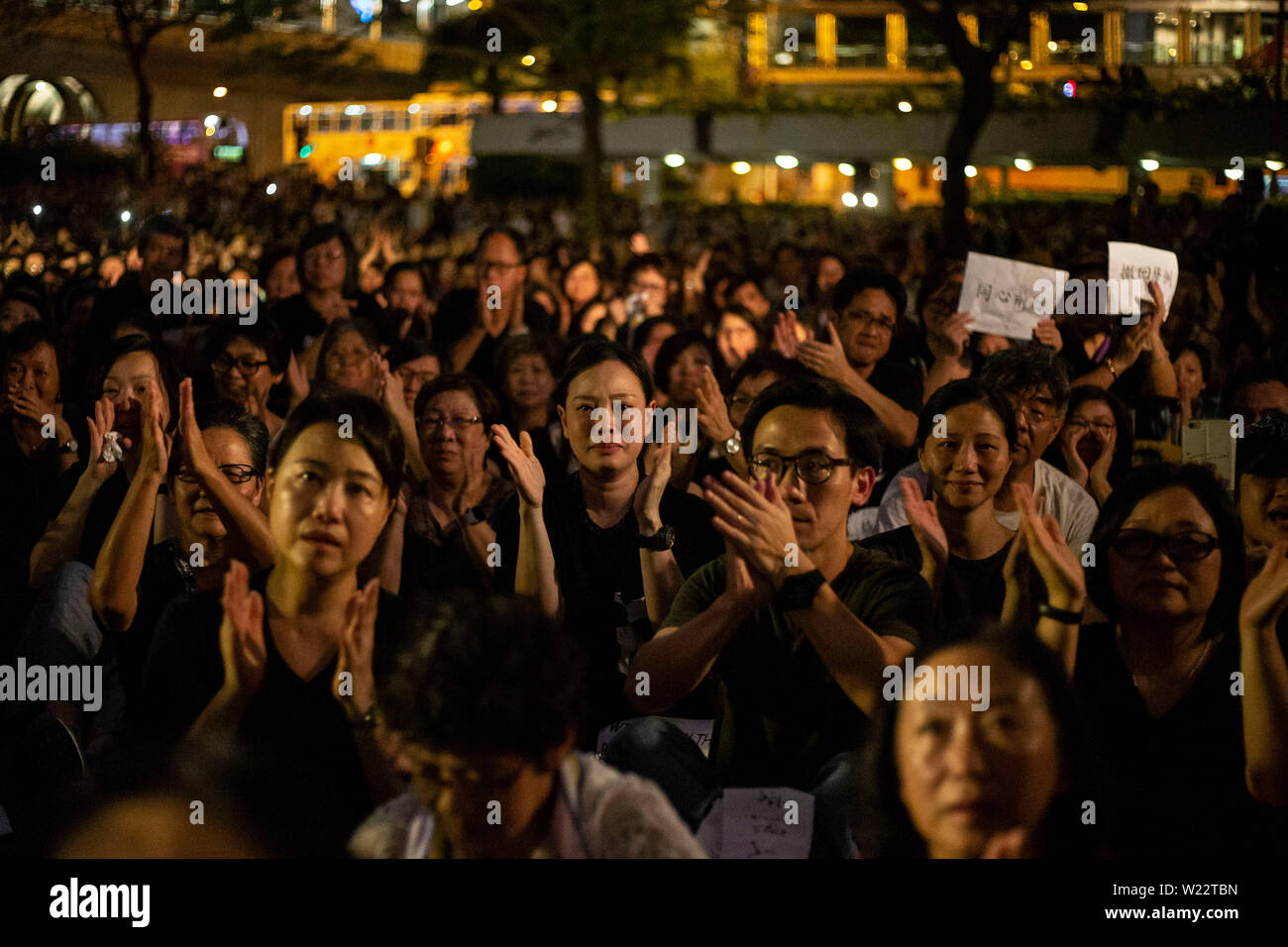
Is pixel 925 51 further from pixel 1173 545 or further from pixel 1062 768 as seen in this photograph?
pixel 1062 768

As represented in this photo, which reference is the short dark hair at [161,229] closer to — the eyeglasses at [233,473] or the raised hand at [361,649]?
the eyeglasses at [233,473]

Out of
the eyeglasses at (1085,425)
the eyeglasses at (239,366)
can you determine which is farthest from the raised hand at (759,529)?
the eyeglasses at (239,366)

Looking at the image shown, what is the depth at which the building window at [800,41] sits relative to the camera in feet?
121

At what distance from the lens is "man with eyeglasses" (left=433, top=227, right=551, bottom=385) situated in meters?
7.46

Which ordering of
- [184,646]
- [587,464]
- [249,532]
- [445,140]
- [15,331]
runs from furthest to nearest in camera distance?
[445,140], [15,331], [587,464], [249,532], [184,646]

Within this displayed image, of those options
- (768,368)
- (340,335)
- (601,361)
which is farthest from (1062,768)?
(340,335)

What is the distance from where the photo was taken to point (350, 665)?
316 cm

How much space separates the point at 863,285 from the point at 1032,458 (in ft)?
5.99

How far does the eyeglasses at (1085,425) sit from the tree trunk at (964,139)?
8.42m

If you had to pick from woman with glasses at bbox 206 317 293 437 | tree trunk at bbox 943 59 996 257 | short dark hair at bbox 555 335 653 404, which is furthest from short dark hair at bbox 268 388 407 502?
tree trunk at bbox 943 59 996 257

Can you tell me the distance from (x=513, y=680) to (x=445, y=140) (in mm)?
44732

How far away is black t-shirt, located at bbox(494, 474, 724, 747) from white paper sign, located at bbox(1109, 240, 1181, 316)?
7.76 ft
